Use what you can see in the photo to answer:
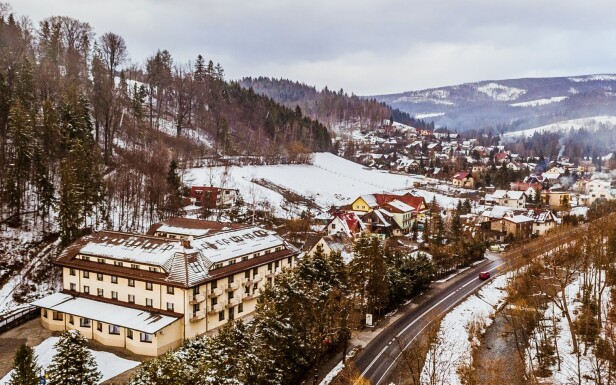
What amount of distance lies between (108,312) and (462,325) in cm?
2625

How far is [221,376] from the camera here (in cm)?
1711

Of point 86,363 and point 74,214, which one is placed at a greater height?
point 74,214

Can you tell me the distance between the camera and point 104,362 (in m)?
27.5

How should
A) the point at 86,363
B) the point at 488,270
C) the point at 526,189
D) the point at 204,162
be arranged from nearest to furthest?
the point at 86,363
the point at 488,270
the point at 204,162
the point at 526,189

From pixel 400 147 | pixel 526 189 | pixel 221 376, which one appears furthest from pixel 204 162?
pixel 400 147

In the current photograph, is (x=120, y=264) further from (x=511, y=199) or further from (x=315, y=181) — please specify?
(x=511, y=199)

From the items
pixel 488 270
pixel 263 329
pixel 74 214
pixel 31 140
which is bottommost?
pixel 488 270

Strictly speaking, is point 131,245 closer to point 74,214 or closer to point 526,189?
point 74,214

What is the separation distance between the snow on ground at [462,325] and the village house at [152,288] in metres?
15.4

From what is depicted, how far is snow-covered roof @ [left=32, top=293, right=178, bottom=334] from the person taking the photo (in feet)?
94.3

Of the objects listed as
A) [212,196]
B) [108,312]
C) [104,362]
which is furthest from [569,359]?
[212,196]

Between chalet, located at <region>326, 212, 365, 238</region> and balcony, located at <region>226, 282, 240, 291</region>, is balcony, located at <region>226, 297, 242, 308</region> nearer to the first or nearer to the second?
balcony, located at <region>226, 282, 240, 291</region>

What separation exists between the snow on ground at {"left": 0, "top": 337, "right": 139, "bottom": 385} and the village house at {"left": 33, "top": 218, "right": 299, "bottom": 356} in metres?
1.19

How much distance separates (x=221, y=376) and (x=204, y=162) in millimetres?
62951
